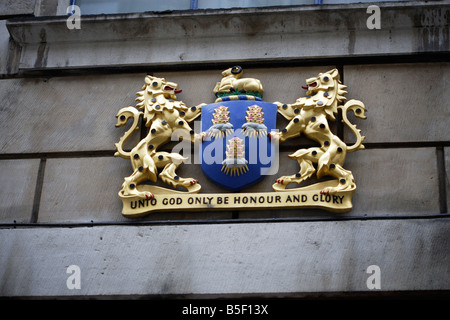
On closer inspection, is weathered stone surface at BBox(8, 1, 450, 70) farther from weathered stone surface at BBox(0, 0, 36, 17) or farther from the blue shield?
the blue shield

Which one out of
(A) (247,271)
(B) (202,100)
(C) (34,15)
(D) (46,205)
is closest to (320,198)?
(A) (247,271)

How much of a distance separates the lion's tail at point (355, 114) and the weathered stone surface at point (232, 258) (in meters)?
Answer: 0.67

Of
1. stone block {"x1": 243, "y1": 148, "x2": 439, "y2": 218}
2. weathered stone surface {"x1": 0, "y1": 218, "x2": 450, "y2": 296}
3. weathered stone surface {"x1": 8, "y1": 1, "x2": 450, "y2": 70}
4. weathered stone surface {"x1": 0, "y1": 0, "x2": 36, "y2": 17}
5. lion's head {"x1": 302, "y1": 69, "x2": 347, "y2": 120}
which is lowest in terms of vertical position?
weathered stone surface {"x1": 0, "y1": 218, "x2": 450, "y2": 296}

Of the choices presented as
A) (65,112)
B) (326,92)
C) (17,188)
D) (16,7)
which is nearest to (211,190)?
(326,92)

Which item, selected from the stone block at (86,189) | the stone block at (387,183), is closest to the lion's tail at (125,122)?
the stone block at (86,189)

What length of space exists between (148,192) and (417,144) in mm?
2271

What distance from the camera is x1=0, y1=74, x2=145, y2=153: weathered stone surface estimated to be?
22.5 feet

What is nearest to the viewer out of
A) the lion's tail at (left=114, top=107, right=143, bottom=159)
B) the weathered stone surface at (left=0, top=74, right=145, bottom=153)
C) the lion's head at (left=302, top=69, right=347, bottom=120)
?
the lion's head at (left=302, top=69, right=347, bottom=120)

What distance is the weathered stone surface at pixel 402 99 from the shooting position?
641 centimetres

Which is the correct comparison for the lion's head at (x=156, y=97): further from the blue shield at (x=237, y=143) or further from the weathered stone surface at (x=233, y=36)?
the blue shield at (x=237, y=143)

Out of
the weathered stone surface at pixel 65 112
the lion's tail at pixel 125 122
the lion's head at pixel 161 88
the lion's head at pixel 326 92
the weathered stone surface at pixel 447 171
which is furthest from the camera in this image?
the weathered stone surface at pixel 65 112

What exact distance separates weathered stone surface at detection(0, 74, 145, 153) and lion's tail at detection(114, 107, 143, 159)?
0.08 m

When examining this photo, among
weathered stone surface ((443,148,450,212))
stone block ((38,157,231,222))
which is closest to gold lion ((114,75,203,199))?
stone block ((38,157,231,222))

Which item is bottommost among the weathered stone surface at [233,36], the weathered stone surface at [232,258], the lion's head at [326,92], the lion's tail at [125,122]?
the weathered stone surface at [232,258]
